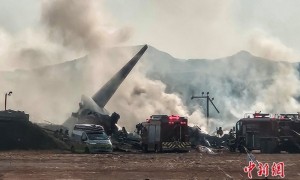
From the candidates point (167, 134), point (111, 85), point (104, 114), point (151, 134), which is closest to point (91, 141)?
point (151, 134)

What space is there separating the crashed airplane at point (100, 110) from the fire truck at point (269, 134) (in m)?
28.5

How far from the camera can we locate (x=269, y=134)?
49625 millimetres

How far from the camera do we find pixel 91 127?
50.4m

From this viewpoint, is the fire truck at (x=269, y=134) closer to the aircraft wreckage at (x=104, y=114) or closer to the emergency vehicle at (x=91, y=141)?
the emergency vehicle at (x=91, y=141)

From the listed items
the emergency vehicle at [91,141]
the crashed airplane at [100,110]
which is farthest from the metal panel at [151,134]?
the crashed airplane at [100,110]

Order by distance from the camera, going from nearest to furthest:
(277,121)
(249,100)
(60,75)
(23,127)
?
(277,121)
(23,127)
(60,75)
(249,100)

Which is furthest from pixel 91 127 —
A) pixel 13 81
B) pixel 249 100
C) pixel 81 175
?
pixel 249 100

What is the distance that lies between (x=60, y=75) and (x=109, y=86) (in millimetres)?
52130

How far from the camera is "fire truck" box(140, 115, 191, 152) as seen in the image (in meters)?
51.2

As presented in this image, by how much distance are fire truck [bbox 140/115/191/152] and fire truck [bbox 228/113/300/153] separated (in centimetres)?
504

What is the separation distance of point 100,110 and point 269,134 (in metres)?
43.7

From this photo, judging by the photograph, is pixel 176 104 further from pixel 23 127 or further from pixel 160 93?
pixel 23 127

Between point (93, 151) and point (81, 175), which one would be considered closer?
point (81, 175)

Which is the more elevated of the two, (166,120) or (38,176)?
(166,120)
